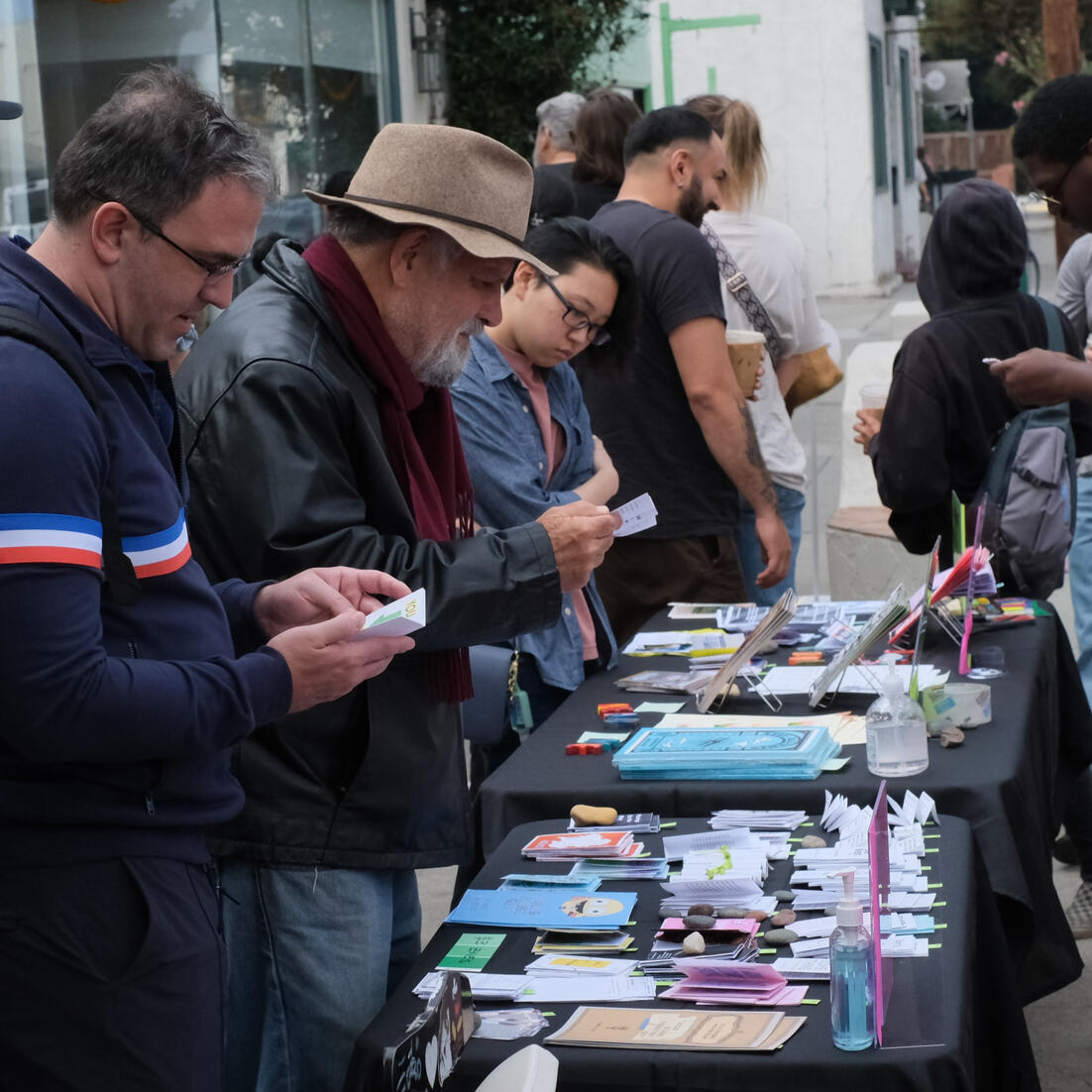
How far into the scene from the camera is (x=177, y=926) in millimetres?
1670

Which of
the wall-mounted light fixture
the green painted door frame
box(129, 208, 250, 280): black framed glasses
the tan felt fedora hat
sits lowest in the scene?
box(129, 208, 250, 280): black framed glasses

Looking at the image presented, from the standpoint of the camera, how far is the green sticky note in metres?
2.12

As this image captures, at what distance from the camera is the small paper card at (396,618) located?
182 cm

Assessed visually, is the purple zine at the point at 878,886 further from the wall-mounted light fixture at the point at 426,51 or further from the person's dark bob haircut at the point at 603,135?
the wall-mounted light fixture at the point at 426,51

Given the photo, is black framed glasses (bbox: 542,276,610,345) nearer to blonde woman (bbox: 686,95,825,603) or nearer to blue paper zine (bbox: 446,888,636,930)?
blonde woman (bbox: 686,95,825,603)

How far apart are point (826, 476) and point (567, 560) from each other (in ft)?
25.1

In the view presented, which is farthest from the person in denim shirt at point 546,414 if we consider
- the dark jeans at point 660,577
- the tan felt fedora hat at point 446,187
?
the tan felt fedora hat at point 446,187

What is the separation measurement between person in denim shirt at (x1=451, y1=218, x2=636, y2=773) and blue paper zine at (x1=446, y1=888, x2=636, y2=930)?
111cm

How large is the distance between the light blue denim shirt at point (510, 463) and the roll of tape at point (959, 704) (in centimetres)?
81

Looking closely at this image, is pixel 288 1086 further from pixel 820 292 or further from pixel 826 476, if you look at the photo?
pixel 820 292

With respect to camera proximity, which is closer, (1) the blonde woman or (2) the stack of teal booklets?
(2) the stack of teal booklets

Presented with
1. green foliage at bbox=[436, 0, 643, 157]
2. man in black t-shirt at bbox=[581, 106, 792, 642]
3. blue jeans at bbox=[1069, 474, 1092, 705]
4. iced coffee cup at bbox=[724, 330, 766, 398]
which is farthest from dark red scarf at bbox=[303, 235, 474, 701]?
green foliage at bbox=[436, 0, 643, 157]

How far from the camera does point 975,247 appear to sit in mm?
4043

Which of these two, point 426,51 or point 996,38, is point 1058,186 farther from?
point 996,38
